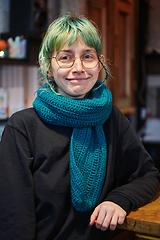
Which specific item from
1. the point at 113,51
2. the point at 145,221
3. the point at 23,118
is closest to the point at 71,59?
the point at 23,118

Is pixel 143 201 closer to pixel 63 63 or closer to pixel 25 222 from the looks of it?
pixel 25 222

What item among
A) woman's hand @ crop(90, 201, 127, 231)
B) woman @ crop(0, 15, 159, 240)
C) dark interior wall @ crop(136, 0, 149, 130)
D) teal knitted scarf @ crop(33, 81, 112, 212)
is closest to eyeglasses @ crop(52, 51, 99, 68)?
woman @ crop(0, 15, 159, 240)

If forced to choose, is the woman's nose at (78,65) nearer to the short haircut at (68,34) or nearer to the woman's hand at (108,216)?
the short haircut at (68,34)

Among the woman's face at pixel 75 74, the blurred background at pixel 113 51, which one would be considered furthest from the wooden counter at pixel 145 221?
the blurred background at pixel 113 51

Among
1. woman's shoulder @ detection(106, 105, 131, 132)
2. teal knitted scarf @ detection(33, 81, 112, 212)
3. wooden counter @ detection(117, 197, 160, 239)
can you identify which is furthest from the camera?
woman's shoulder @ detection(106, 105, 131, 132)

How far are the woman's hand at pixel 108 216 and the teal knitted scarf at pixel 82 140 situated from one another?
6 centimetres

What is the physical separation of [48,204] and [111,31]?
2.39m

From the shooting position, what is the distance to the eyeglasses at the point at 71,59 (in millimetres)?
952

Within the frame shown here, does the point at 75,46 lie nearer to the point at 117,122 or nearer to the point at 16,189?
the point at 117,122

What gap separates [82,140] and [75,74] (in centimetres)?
22

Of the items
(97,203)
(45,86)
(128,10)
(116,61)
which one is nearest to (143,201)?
(97,203)

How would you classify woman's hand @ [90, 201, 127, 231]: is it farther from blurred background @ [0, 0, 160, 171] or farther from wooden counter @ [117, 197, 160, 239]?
blurred background @ [0, 0, 160, 171]

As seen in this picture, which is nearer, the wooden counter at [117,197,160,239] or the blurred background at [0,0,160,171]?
the wooden counter at [117,197,160,239]

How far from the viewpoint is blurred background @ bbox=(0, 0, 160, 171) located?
1842 mm
